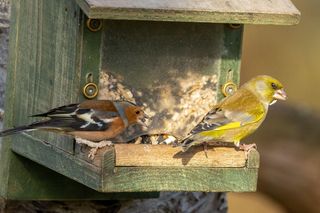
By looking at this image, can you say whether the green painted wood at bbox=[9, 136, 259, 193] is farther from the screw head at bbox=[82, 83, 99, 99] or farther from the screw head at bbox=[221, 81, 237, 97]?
the screw head at bbox=[221, 81, 237, 97]

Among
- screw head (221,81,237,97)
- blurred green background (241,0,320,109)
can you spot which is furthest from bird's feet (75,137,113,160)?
blurred green background (241,0,320,109)

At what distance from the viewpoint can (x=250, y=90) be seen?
599cm

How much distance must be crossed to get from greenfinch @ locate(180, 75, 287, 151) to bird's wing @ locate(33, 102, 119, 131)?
494 millimetres

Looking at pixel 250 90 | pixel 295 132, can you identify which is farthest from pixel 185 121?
pixel 295 132

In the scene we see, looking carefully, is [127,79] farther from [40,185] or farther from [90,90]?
[40,185]

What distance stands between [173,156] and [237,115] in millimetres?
653

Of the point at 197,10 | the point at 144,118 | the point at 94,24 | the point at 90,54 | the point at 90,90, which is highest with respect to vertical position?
the point at 197,10

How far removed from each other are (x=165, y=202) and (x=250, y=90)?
1.38 metres

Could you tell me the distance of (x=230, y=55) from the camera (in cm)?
602

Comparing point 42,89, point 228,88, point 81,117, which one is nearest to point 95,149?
point 81,117

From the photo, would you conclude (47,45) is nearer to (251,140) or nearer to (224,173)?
(224,173)

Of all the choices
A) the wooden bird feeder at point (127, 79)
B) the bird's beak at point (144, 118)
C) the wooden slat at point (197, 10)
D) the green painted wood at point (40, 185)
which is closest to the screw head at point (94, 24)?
the wooden bird feeder at point (127, 79)

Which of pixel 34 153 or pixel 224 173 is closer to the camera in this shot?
pixel 224 173

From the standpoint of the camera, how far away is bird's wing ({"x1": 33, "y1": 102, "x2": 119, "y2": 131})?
543 centimetres
